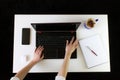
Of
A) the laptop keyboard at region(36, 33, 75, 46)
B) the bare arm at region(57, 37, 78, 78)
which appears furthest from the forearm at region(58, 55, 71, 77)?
the laptop keyboard at region(36, 33, 75, 46)

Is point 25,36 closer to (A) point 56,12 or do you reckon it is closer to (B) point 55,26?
(B) point 55,26

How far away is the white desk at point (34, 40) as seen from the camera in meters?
1.40

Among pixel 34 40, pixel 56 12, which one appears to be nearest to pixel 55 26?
pixel 34 40

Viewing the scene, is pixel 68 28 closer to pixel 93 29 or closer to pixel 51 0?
pixel 93 29

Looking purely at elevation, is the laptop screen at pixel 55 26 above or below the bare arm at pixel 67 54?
above

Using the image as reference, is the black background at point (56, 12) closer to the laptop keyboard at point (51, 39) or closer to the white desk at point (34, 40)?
the white desk at point (34, 40)

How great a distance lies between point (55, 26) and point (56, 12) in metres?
0.29

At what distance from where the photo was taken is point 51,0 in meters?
1.74

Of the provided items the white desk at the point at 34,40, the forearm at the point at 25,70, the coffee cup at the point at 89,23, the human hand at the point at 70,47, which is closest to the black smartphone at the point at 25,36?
the white desk at the point at 34,40

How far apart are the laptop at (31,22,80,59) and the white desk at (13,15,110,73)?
4 centimetres

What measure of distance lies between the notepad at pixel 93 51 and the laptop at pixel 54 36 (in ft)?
0.26

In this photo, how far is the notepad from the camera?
4.61ft

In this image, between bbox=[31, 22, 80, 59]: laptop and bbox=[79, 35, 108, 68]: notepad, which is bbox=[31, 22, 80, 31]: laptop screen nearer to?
bbox=[31, 22, 80, 59]: laptop
